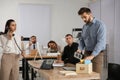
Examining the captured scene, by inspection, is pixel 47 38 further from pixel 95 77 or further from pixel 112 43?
pixel 95 77

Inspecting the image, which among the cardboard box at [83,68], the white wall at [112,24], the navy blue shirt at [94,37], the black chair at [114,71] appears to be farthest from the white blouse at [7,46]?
the white wall at [112,24]

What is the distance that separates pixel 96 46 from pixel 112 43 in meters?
4.18

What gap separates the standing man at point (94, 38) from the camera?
9.87ft

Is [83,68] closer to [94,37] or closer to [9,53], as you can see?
[94,37]

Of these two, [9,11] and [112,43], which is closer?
[112,43]

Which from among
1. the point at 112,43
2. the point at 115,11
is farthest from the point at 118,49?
the point at 115,11

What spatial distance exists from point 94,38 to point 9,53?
48.7 inches

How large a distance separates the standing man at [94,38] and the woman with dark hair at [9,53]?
96cm

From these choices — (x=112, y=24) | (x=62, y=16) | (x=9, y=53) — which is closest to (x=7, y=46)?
(x=9, y=53)

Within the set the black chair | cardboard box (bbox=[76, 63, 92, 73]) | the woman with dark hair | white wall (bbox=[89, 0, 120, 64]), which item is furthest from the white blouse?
white wall (bbox=[89, 0, 120, 64])

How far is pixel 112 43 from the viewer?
23.2 feet

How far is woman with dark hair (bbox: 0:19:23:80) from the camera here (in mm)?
3516

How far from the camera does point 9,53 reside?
11.6ft

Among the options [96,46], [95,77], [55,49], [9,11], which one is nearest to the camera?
[95,77]
